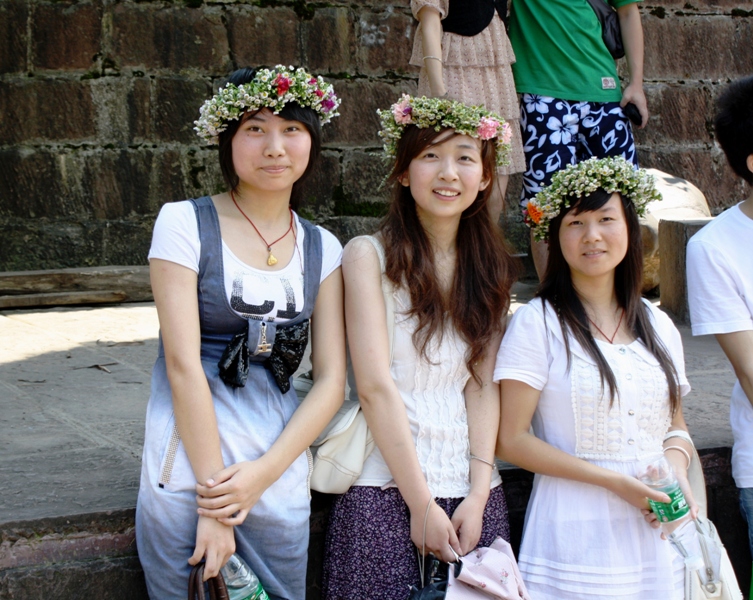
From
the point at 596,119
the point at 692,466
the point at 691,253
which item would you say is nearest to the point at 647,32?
the point at 596,119

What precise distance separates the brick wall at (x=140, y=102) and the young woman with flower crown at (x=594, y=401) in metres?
3.65

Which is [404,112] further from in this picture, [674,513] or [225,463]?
[674,513]

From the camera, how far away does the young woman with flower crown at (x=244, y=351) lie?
220 centimetres

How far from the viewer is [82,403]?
3408 mm

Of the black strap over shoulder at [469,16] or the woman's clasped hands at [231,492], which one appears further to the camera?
the black strap over shoulder at [469,16]

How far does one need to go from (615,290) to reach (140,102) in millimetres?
3936

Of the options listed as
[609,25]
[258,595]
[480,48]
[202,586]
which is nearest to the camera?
[202,586]

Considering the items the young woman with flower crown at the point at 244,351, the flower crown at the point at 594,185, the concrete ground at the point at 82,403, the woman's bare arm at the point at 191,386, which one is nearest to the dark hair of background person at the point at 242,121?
the young woman with flower crown at the point at 244,351

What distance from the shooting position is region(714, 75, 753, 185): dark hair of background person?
292cm

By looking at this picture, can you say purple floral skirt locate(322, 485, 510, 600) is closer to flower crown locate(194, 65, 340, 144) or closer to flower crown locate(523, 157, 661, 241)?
flower crown locate(523, 157, 661, 241)

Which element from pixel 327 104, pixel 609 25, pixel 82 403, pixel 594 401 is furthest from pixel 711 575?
pixel 609 25

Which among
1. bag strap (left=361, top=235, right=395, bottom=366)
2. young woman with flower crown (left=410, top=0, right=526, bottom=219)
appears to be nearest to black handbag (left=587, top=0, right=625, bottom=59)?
young woman with flower crown (left=410, top=0, right=526, bottom=219)

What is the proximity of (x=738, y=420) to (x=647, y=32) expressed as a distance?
182 inches

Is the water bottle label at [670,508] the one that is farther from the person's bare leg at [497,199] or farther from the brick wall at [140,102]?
the brick wall at [140,102]
